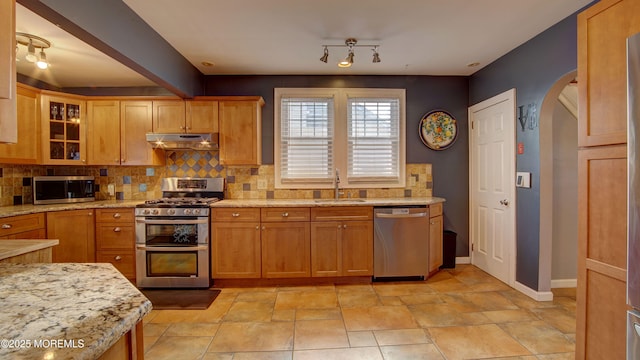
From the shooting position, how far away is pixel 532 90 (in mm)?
2871

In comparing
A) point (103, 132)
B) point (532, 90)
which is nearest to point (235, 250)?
point (103, 132)

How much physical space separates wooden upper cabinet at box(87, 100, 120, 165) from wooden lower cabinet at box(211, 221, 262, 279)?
→ 1.64m

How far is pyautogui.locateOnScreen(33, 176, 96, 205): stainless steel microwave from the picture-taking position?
326 centimetres

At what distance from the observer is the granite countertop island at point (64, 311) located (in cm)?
67

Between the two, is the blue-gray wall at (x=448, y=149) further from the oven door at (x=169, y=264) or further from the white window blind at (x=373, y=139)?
the oven door at (x=169, y=264)

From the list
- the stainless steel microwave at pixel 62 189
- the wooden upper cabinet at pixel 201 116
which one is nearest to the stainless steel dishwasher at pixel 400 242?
the wooden upper cabinet at pixel 201 116

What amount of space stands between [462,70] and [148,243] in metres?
4.27

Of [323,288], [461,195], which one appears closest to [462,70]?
[461,195]

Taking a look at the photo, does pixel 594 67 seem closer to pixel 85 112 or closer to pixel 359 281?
pixel 359 281

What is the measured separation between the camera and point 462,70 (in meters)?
3.73

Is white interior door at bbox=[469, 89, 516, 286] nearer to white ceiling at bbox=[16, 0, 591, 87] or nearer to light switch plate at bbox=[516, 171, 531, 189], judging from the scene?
light switch plate at bbox=[516, 171, 531, 189]

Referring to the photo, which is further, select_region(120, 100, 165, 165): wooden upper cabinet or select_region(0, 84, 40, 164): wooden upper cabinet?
select_region(120, 100, 165, 165): wooden upper cabinet

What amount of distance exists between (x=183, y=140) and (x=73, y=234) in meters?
1.50

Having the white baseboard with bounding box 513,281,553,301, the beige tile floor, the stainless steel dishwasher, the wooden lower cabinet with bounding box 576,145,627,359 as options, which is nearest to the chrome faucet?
the stainless steel dishwasher
